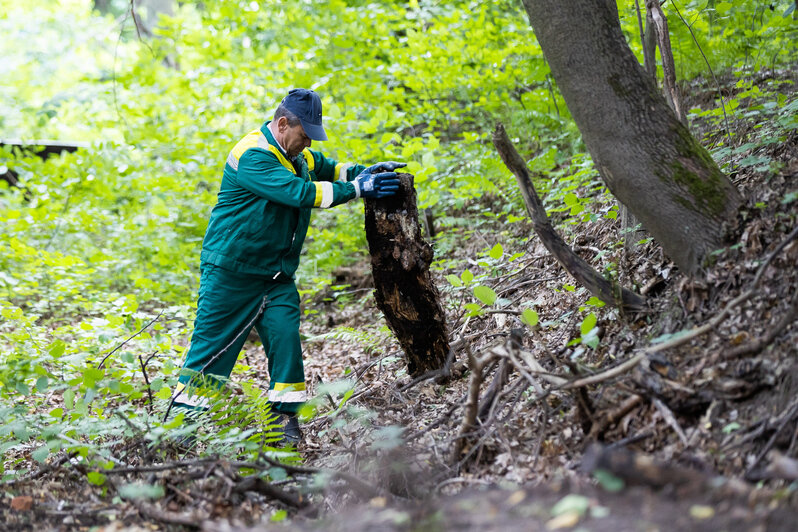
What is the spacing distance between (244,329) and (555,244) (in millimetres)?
2242

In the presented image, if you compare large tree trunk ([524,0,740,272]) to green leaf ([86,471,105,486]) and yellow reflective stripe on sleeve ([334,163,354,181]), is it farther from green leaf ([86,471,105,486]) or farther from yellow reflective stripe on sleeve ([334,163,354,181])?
green leaf ([86,471,105,486])

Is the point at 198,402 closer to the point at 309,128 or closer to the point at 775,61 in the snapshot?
the point at 309,128

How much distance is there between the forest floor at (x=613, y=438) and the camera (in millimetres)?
1826

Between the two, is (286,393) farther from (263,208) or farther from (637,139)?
(637,139)

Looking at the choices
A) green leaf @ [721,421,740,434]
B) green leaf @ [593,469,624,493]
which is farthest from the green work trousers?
green leaf @ [721,421,740,434]

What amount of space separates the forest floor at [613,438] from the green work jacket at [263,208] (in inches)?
52.3

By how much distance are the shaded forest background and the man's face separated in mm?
1311

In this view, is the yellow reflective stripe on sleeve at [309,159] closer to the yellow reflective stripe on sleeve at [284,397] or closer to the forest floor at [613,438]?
the yellow reflective stripe on sleeve at [284,397]

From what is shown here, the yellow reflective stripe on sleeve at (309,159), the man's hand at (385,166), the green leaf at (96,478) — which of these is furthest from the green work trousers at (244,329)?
the green leaf at (96,478)

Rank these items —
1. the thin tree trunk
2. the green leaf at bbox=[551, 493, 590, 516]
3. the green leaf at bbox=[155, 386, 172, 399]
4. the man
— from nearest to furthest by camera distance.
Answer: the green leaf at bbox=[551, 493, 590, 516]
the thin tree trunk
the green leaf at bbox=[155, 386, 172, 399]
the man

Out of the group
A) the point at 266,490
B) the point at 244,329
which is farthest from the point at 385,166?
the point at 266,490

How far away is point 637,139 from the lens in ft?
9.73

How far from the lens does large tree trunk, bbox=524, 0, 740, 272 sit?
9.56ft

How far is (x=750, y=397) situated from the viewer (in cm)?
231
